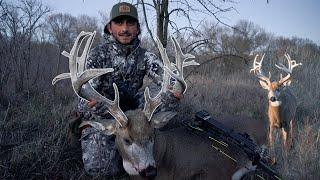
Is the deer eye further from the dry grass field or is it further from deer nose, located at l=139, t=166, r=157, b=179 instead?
the dry grass field

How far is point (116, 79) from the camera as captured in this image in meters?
5.55

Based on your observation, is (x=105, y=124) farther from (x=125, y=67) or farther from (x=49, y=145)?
(x=125, y=67)

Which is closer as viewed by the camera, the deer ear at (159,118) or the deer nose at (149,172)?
the deer nose at (149,172)

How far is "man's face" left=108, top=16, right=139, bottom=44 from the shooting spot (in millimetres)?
5500

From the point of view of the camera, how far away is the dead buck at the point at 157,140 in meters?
4.07

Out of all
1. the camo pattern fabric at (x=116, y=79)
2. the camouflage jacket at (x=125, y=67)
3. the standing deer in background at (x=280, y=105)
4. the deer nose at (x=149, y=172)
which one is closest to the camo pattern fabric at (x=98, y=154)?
the camo pattern fabric at (x=116, y=79)

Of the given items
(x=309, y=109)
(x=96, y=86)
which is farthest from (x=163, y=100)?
(x=309, y=109)

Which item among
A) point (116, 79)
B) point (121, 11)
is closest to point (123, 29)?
point (121, 11)

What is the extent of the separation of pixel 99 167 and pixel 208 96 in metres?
5.35

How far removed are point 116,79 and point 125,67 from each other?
21 cm

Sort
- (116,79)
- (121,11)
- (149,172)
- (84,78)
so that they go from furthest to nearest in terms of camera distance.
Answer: (116,79), (121,11), (84,78), (149,172)

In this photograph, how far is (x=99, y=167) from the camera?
486 centimetres

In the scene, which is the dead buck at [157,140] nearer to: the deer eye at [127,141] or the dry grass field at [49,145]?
the deer eye at [127,141]

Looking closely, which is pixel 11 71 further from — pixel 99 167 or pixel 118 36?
pixel 99 167
